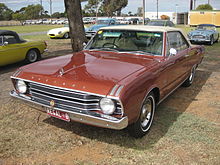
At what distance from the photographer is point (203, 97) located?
5512 millimetres

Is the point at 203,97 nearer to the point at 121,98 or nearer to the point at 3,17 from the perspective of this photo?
the point at 121,98

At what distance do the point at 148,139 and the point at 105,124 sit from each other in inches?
37.2

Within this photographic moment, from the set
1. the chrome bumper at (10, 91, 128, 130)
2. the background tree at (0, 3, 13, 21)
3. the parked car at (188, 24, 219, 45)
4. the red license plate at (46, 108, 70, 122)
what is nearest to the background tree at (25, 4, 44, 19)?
the background tree at (0, 3, 13, 21)

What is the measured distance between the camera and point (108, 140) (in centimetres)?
355

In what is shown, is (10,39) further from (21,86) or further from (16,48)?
(21,86)

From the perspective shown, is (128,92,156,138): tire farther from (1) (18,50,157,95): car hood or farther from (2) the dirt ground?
(1) (18,50,157,95): car hood

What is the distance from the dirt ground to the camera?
3.13m

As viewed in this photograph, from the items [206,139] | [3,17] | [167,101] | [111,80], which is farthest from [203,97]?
[3,17]

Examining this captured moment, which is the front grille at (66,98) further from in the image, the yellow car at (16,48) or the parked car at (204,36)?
the parked car at (204,36)

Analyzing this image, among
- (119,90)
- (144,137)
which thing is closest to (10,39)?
(144,137)

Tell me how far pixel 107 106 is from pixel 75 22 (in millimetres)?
7171

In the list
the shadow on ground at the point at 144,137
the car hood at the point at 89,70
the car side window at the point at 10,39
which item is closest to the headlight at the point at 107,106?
the car hood at the point at 89,70

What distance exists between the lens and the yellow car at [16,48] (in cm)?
779

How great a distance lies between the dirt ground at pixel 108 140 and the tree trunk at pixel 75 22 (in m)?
5.15
